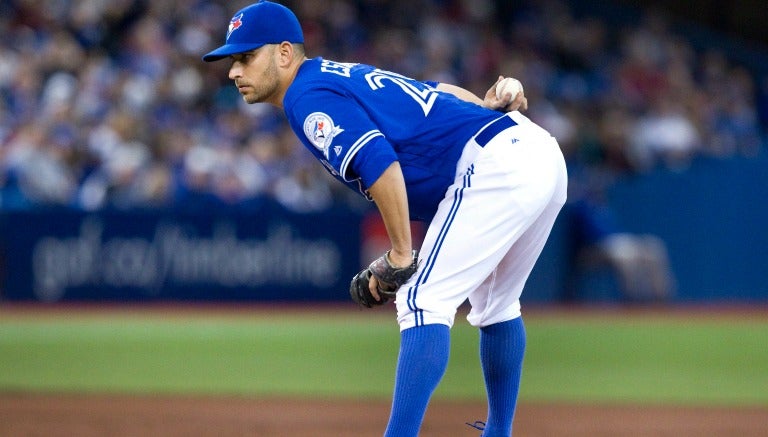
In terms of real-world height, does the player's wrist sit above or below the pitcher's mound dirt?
above

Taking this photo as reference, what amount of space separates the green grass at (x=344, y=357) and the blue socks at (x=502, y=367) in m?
3.22

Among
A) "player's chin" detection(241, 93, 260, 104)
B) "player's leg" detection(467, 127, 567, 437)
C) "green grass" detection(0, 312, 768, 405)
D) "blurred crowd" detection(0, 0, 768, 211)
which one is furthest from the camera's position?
"blurred crowd" detection(0, 0, 768, 211)

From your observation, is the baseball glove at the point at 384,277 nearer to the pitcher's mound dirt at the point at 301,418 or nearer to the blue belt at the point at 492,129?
the blue belt at the point at 492,129

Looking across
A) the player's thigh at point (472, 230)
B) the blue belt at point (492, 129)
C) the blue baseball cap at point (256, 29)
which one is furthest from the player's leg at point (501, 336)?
the blue baseball cap at point (256, 29)

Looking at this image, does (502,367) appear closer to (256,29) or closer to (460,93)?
(460,93)

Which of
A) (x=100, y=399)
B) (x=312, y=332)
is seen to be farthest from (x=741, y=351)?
(x=100, y=399)

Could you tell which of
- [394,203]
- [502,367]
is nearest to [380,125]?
[394,203]

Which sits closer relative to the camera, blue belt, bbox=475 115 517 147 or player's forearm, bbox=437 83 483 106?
blue belt, bbox=475 115 517 147

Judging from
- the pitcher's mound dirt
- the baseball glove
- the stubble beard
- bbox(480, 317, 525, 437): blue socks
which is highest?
the stubble beard

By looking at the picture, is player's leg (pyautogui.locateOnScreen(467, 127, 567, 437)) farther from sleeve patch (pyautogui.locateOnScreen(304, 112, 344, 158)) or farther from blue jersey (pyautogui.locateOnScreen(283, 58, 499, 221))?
sleeve patch (pyautogui.locateOnScreen(304, 112, 344, 158))

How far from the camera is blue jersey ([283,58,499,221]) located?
4.23 m

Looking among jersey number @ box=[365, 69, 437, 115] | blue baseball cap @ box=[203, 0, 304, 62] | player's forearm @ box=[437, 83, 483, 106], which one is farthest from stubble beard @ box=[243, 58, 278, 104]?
player's forearm @ box=[437, 83, 483, 106]

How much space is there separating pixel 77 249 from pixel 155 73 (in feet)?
7.26

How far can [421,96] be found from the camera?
4.59 metres
